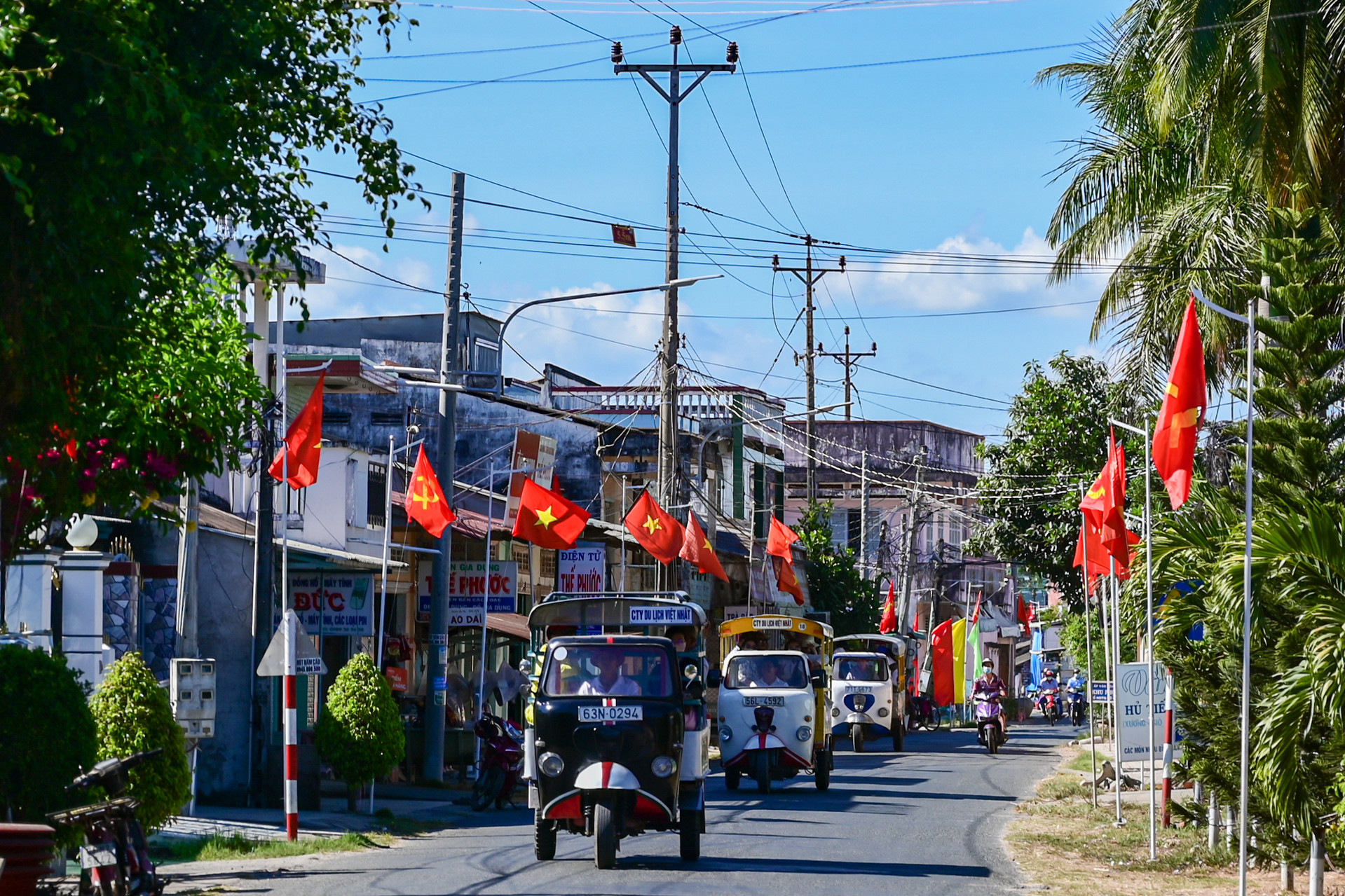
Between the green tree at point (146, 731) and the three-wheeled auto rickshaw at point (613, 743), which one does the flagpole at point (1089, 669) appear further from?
the green tree at point (146, 731)

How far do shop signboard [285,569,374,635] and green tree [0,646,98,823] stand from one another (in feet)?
39.9

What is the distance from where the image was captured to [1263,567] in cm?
1342

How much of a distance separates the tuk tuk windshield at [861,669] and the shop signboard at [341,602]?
16.8 metres

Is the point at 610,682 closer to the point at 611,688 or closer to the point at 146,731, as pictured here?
the point at 611,688

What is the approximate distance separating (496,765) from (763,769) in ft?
16.0

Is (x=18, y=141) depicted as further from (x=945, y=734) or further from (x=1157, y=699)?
(x=945, y=734)

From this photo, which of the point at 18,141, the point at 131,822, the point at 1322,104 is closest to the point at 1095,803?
the point at 1322,104

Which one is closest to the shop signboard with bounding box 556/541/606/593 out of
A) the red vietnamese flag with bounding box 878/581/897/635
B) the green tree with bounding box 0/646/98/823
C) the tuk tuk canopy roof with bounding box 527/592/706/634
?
the tuk tuk canopy roof with bounding box 527/592/706/634

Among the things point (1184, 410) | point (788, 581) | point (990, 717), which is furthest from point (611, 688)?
point (788, 581)

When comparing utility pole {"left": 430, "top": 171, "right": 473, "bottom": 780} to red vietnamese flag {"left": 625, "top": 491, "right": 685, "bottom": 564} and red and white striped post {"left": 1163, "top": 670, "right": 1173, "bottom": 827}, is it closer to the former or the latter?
red vietnamese flag {"left": 625, "top": 491, "right": 685, "bottom": 564}

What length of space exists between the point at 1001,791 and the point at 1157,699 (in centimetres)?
765

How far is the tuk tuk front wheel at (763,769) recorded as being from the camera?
2559 centimetres

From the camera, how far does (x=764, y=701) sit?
2573cm

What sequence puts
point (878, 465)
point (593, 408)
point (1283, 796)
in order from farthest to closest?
point (878, 465) → point (593, 408) → point (1283, 796)
